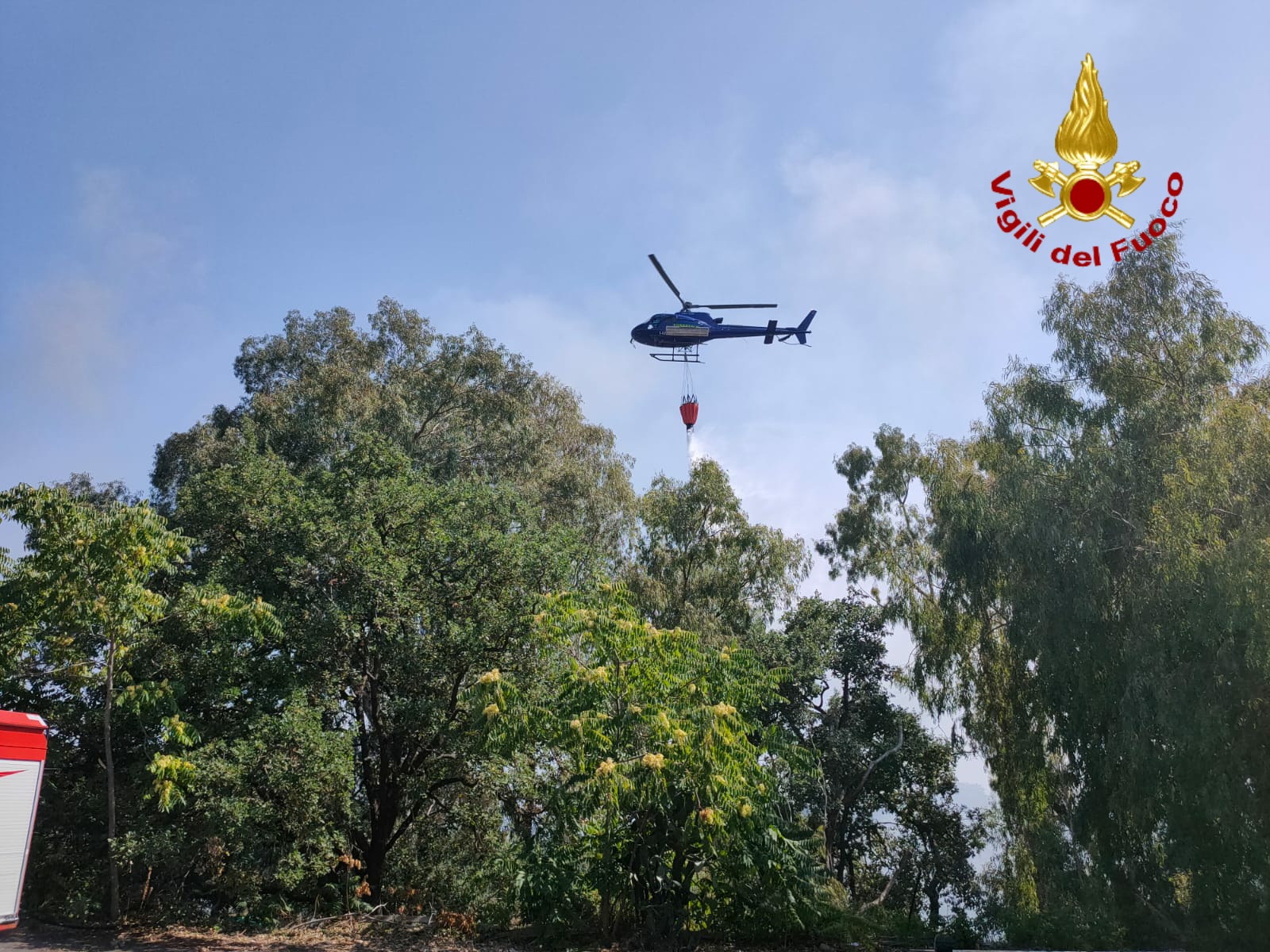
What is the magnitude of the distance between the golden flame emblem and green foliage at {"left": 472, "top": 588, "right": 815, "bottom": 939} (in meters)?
8.73

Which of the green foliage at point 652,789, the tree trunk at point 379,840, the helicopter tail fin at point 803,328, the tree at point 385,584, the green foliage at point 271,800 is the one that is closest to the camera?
the green foliage at point 652,789

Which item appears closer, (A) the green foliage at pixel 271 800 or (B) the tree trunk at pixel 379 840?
(A) the green foliage at pixel 271 800

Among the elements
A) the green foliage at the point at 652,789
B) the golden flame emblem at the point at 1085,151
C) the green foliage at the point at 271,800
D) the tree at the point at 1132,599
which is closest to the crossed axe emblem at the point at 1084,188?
the golden flame emblem at the point at 1085,151

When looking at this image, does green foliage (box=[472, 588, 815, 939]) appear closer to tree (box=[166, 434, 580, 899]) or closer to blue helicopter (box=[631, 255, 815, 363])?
tree (box=[166, 434, 580, 899])

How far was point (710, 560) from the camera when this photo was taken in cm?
2528

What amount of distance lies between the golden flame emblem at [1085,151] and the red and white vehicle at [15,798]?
15.0 meters

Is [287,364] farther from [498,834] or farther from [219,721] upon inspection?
[498,834]

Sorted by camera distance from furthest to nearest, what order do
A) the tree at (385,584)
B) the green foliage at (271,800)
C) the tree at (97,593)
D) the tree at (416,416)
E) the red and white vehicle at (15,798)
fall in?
the tree at (416,416) → the tree at (385,584) → the green foliage at (271,800) → the tree at (97,593) → the red and white vehicle at (15,798)

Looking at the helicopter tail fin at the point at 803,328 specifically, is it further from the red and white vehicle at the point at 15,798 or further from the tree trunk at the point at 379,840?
the red and white vehicle at the point at 15,798

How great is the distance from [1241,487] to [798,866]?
9.61 metres

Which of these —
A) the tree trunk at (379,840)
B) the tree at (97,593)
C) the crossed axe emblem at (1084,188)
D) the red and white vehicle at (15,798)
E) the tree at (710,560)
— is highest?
the crossed axe emblem at (1084,188)

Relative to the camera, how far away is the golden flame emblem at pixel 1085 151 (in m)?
12.6

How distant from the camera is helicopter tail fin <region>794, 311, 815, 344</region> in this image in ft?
88.1

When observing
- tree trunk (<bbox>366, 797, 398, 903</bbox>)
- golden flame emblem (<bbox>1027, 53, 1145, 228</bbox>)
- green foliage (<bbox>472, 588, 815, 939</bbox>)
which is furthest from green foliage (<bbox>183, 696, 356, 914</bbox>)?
golden flame emblem (<bbox>1027, 53, 1145, 228</bbox>)
